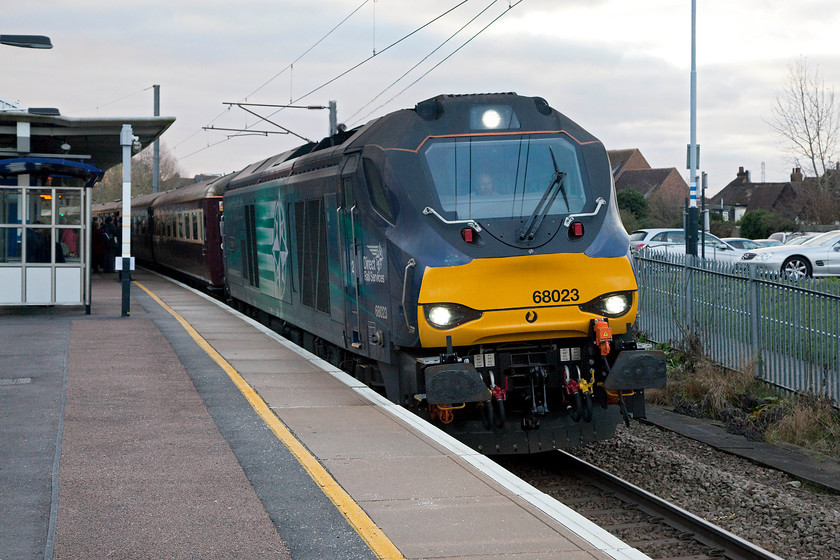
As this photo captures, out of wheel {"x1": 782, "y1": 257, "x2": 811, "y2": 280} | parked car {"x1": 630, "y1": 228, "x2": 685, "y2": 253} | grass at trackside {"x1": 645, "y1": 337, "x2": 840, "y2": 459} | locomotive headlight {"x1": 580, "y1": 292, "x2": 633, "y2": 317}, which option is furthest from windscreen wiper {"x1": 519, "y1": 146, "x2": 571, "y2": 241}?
parked car {"x1": 630, "y1": 228, "x2": 685, "y2": 253}

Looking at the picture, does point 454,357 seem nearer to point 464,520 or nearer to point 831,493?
point 464,520

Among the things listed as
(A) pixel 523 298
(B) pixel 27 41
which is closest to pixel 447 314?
(A) pixel 523 298

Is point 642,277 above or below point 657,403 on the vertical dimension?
above

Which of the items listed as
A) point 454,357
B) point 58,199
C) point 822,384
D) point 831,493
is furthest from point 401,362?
point 58,199

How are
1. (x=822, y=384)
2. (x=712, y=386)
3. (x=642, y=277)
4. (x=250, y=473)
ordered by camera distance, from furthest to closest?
(x=642, y=277), (x=712, y=386), (x=822, y=384), (x=250, y=473)

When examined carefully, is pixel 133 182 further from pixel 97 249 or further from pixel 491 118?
pixel 491 118

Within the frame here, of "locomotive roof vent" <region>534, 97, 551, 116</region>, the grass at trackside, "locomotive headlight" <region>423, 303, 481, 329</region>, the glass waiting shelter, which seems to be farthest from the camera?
the glass waiting shelter

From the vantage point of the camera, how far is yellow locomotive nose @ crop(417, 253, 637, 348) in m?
8.27

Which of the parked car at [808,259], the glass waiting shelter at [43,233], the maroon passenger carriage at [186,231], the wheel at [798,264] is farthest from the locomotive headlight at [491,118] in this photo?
the wheel at [798,264]

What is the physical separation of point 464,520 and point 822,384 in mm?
6554

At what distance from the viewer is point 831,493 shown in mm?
8633

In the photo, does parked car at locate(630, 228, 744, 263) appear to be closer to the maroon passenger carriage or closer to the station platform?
the maroon passenger carriage

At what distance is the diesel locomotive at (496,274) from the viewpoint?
834 centimetres

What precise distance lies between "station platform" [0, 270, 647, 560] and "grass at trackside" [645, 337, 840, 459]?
4443 mm
